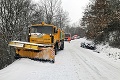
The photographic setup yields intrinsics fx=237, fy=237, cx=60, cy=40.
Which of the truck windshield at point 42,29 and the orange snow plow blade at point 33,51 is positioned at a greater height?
the truck windshield at point 42,29

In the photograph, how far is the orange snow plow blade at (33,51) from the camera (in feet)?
55.7

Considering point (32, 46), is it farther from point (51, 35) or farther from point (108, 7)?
point (108, 7)

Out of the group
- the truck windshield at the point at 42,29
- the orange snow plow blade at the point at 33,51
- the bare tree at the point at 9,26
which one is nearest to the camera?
the orange snow plow blade at the point at 33,51

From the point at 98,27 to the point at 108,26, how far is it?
195cm

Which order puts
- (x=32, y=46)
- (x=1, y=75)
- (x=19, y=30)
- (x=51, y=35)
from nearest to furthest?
(x=1, y=75)
(x=32, y=46)
(x=51, y=35)
(x=19, y=30)

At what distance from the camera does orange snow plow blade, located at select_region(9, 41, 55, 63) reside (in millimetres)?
16969

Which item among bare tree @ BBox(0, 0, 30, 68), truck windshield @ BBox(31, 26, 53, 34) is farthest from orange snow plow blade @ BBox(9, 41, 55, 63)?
bare tree @ BBox(0, 0, 30, 68)

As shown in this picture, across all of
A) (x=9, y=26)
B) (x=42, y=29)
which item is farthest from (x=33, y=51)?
(x=9, y=26)

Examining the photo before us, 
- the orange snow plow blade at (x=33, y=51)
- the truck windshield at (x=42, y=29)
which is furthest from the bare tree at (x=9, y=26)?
the orange snow plow blade at (x=33, y=51)

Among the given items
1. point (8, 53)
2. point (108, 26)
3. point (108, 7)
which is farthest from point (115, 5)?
point (8, 53)

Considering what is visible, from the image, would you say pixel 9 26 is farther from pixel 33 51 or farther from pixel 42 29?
pixel 33 51

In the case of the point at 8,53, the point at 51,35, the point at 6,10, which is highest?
the point at 6,10

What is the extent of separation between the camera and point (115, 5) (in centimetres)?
3534

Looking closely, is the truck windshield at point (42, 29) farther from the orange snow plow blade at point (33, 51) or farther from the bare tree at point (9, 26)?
the bare tree at point (9, 26)
